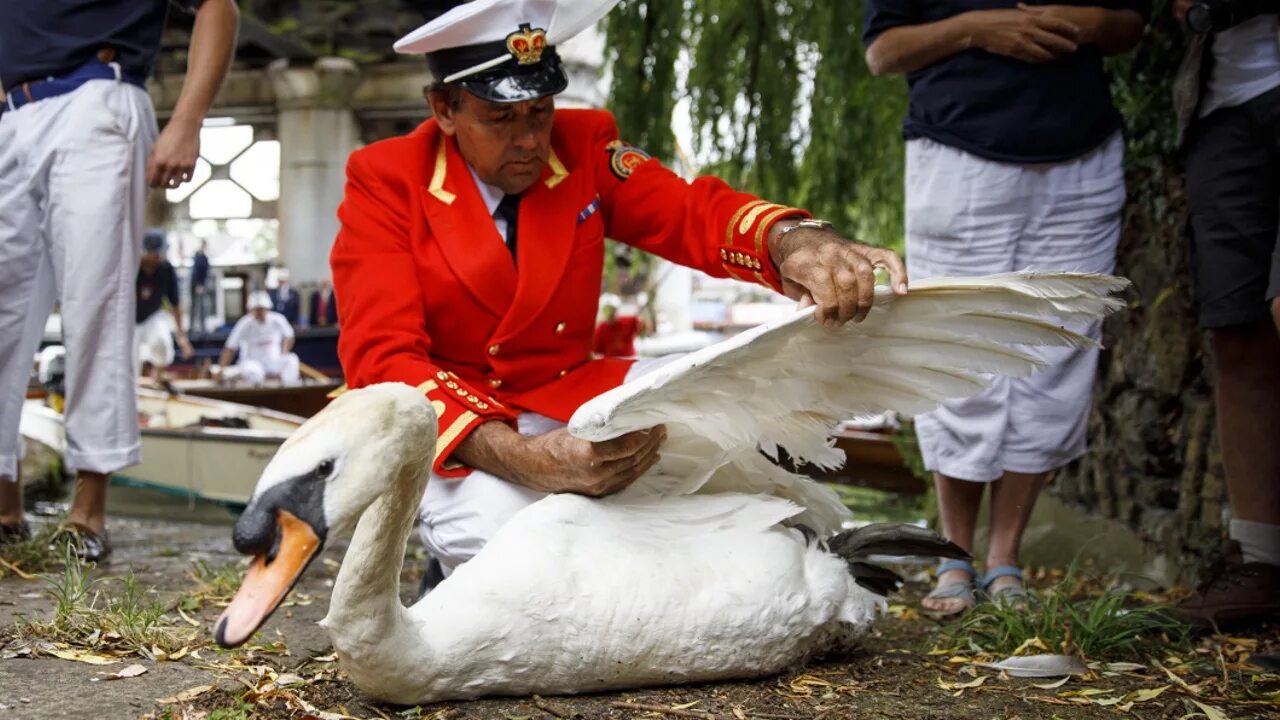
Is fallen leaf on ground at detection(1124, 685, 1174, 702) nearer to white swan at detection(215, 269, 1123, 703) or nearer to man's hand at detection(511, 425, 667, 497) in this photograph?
white swan at detection(215, 269, 1123, 703)

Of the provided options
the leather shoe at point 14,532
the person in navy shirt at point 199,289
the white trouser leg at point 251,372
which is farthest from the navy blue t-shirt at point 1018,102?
the person in navy shirt at point 199,289

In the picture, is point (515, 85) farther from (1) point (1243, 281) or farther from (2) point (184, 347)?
(2) point (184, 347)

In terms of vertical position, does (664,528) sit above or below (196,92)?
below

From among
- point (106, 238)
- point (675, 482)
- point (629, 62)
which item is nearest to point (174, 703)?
point (675, 482)

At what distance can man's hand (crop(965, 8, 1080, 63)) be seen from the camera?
341cm

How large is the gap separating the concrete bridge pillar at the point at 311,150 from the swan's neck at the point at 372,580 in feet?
55.9

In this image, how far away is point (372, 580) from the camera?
7.29 ft

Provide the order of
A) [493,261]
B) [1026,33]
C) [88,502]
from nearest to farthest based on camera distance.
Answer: [493,261] < [1026,33] < [88,502]

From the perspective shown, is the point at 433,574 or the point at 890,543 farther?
the point at 433,574

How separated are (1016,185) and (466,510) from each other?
1.67 m

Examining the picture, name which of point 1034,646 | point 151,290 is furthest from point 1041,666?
point 151,290

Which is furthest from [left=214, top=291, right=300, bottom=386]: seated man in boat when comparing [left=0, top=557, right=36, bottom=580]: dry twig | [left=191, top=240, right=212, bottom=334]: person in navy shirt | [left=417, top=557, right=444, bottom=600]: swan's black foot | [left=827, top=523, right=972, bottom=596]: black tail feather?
[left=827, top=523, right=972, bottom=596]: black tail feather

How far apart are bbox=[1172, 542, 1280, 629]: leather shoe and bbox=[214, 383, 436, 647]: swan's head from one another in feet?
6.87

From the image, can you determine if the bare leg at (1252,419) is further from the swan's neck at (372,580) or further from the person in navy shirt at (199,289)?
the person in navy shirt at (199,289)
